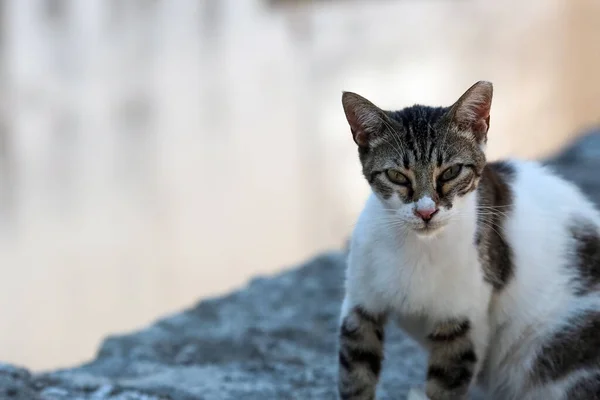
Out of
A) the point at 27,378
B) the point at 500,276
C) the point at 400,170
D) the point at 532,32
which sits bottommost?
the point at 27,378

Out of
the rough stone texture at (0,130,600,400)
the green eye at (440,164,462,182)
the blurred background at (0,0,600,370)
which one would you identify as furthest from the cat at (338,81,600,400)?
the blurred background at (0,0,600,370)

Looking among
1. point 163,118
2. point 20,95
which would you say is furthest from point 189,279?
point 20,95

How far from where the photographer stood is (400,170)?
1.17 meters

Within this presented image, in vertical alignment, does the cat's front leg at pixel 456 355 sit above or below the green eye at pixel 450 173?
below

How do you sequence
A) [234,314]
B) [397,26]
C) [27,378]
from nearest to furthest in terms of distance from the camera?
[27,378], [234,314], [397,26]

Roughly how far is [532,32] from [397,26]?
3.10 ft

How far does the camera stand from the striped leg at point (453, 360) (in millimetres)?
1197

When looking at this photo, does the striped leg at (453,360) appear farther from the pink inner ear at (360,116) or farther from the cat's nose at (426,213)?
the pink inner ear at (360,116)

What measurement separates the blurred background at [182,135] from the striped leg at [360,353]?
1571 mm

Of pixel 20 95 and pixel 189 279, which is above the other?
pixel 20 95

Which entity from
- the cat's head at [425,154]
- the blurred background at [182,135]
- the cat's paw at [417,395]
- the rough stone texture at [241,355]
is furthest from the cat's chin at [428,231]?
the blurred background at [182,135]

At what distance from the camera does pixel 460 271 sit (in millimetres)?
1188

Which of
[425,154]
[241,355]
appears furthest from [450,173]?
[241,355]

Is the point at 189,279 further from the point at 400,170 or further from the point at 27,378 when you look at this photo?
the point at 400,170
